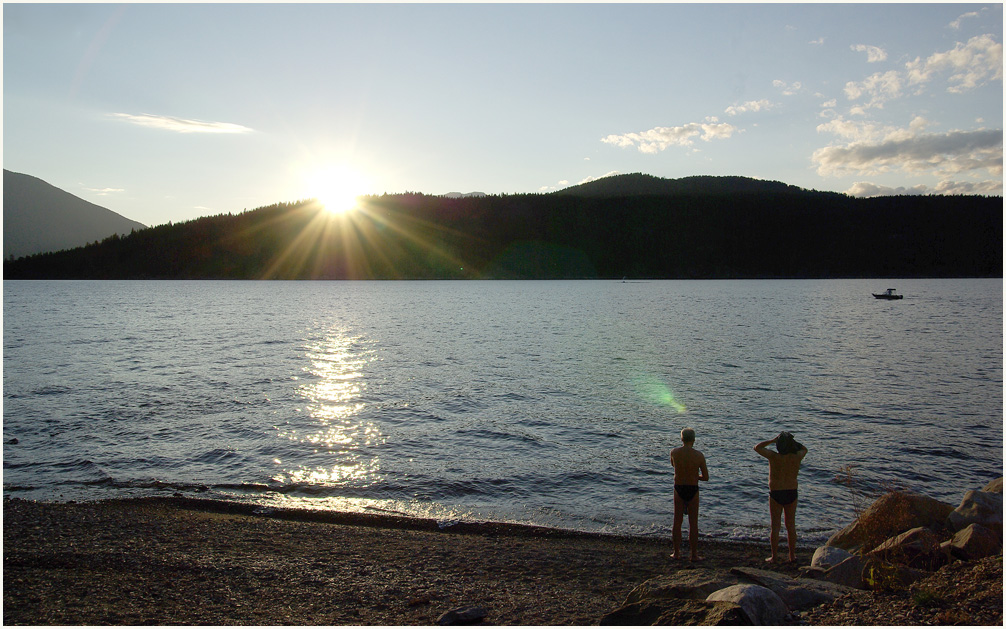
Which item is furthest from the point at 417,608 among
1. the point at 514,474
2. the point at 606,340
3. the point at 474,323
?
the point at 474,323

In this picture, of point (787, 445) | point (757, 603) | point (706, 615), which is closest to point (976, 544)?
point (787, 445)

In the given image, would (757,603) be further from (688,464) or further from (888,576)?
(688,464)

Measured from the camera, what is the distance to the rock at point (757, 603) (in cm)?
599

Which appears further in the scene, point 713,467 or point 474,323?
point 474,323

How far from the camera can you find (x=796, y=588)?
7059mm

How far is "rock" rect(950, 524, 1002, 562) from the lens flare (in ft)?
40.6

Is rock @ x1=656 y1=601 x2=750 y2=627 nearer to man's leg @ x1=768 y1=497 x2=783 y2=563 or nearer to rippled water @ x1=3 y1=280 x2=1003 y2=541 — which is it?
man's leg @ x1=768 y1=497 x2=783 y2=563

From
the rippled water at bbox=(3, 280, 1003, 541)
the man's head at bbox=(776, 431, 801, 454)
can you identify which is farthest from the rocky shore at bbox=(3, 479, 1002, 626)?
the man's head at bbox=(776, 431, 801, 454)

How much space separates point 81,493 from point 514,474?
9233 millimetres

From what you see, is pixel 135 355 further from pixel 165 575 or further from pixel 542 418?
pixel 165 575

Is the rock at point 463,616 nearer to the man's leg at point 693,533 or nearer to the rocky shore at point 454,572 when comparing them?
the rocky shore at point 454,572

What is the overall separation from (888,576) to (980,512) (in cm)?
370

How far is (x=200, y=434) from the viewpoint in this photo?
57.8ft

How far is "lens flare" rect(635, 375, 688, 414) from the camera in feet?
72.2
